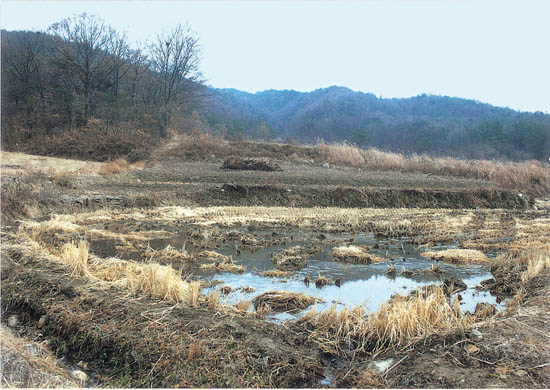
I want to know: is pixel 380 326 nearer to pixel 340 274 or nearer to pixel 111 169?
pixel 340 274

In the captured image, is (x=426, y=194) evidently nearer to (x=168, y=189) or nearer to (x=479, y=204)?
(x=479, y=204)

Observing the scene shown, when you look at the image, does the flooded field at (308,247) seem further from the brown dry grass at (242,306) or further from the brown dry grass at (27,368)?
the brown dry grass at (27,368)

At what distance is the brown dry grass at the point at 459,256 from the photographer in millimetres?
9625

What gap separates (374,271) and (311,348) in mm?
4147

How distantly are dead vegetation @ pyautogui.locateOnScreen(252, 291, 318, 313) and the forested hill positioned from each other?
3857cm

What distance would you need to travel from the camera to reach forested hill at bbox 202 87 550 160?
63000mm

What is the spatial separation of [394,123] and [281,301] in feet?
292

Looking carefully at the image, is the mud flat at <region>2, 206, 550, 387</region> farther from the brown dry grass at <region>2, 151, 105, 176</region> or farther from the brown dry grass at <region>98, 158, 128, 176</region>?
the brown dry grass at <region>98, 158, 128, 176</region>

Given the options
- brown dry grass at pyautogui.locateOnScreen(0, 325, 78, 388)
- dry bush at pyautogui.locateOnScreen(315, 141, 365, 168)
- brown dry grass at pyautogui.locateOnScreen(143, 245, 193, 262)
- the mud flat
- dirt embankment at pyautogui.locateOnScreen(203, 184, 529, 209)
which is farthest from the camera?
dry bush at pyautogui.locateOnScreen(315, 141, 365, 168)

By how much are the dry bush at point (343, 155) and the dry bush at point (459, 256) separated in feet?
62.9

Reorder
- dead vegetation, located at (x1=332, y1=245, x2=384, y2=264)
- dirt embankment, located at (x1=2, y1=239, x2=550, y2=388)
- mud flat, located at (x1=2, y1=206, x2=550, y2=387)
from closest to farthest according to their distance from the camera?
dirt embankment, located at (x1=2, y1=239, x2=550, y2=388)
mud flat, located at (x1=2, y1=206, x2=550, y2=387)
dead vegetation, located at (x1=332, y1=245, x2=384, y2=264)

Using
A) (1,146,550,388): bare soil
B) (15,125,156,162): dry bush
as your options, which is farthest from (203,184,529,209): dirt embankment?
(15,125,156,162): dry bush

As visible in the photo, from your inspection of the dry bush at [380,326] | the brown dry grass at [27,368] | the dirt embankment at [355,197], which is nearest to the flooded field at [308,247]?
the dry bush at [380,326]

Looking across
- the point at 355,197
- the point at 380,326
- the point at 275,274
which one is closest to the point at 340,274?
the point at 275,274
